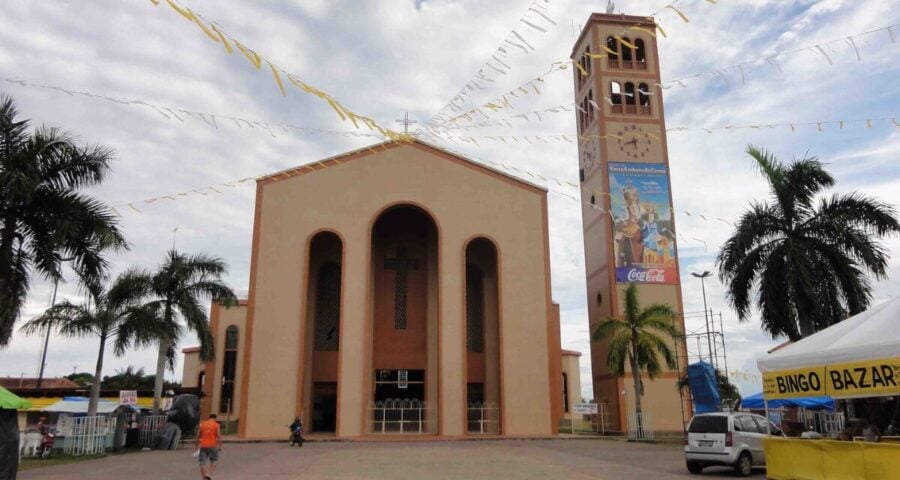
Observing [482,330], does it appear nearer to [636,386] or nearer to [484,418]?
[484,418]

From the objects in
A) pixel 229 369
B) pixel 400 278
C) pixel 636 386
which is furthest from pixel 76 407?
pixel 636 386

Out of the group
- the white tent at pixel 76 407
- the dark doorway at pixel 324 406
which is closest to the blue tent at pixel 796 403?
the dark doorway at pixel 324 406

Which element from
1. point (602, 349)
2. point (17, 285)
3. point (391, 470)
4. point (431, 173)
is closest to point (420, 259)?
point (431, 173)

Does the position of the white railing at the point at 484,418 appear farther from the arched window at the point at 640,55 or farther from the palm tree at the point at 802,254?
the arched window at the point at 640,55

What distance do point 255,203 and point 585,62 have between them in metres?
19.8

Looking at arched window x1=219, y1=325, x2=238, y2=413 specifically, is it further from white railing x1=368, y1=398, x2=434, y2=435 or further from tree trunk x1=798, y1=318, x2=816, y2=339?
tree trunk x1=798, y1=318, x2=816, y2=339

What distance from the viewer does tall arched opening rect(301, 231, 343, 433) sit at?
30.5m

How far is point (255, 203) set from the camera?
29125 mm

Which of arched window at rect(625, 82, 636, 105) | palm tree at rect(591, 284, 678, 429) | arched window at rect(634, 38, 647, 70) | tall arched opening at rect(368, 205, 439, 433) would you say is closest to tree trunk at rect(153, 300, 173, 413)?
tall arched opening at rect(368, 205, 439, 433)

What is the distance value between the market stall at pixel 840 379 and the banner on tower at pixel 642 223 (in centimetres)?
2081

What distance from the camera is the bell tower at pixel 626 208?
1225 inches

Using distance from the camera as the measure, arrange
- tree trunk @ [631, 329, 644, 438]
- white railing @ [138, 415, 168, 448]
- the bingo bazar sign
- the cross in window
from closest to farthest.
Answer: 1. the bingo bazar sign
2. white railing @ [138, 415, 168, 448]
3. tree trunk @ [631, 329, 644, 438]
4. the cross in window

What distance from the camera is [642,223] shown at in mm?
32625

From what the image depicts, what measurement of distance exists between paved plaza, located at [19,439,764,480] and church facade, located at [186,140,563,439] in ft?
14.6
